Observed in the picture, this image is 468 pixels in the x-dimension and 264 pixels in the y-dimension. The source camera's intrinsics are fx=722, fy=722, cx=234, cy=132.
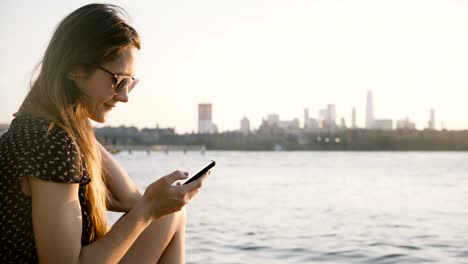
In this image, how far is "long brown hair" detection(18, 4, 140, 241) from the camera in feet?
6.88

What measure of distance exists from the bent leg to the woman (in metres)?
0.43

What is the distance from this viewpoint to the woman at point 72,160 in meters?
1.96

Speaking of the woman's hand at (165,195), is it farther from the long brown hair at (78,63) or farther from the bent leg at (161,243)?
the bent leg at (161,243)

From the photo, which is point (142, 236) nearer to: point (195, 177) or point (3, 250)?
point (195, 177)

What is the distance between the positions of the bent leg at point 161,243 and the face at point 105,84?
24.0 inches

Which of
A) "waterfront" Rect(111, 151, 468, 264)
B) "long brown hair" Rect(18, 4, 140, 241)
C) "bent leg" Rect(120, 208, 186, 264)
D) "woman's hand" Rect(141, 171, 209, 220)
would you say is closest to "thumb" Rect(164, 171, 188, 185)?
"woman's hand" Rect(141, 171, 209, 220)

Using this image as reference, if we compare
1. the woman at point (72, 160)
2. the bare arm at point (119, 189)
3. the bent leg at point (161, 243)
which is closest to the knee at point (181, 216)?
the bent leg at point (161, 243)

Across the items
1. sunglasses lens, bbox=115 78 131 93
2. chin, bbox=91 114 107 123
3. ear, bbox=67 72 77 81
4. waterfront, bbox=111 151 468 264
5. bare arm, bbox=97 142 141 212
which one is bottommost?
waterfront, bbox=111 151 468 264

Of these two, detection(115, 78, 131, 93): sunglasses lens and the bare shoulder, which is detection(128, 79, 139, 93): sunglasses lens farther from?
the bare shoulder

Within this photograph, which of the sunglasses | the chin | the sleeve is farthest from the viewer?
the chin

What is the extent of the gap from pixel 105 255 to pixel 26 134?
413mm

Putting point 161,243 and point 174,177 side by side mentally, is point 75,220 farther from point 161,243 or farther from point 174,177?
point 161,243

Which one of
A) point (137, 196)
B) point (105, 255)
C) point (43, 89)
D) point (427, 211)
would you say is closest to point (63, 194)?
point (105, 255)

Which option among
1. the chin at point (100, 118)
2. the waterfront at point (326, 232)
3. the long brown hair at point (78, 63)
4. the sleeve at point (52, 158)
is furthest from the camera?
the waterfront at point (326, 232)
